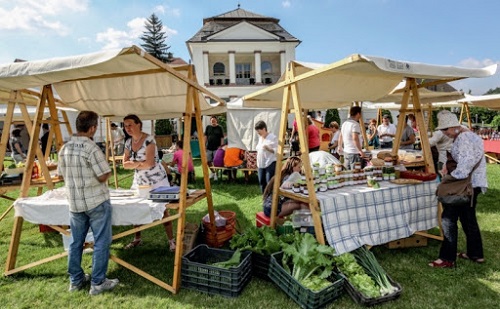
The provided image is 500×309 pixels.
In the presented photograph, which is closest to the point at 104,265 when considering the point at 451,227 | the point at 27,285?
the point at 27,285

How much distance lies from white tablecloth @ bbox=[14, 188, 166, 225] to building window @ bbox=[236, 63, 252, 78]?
29.2 m

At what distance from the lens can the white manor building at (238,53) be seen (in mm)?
29031

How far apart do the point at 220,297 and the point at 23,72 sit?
2.92 m

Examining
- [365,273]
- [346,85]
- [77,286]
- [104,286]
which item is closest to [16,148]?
[77,286]

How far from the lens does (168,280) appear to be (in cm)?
357

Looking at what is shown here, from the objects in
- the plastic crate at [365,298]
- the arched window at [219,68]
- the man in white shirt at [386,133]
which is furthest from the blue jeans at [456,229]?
the arched window at [219,68]

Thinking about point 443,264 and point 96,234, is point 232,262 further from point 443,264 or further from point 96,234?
point 443,264

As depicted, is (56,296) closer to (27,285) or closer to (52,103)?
(27,285)

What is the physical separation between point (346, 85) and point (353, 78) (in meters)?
0.31

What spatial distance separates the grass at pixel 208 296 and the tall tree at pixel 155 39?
136 feet

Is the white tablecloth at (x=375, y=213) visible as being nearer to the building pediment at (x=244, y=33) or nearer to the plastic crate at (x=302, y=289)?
the plastic crate at (x=302, y=289)

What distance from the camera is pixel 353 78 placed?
15.2 ft

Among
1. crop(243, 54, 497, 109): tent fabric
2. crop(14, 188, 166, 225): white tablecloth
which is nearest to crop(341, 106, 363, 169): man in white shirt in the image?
A: crop(243, 54, 497, 109): tent fabric

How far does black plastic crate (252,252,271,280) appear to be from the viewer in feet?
11.4
